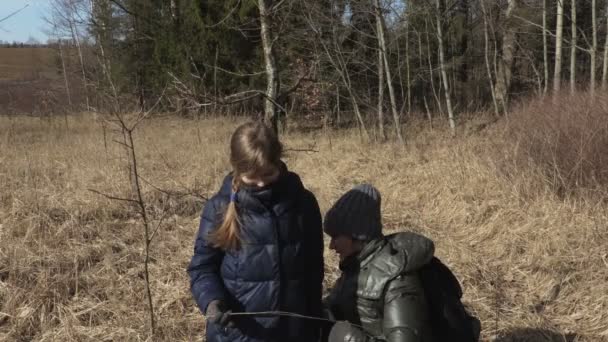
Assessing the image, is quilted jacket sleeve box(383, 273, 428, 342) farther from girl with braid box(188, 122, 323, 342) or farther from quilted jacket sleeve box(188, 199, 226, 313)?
quilted jacket sleeve box(188, 199, 226, 313)

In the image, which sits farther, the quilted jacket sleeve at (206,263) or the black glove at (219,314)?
the quilted jacket sleeve at (206,263)

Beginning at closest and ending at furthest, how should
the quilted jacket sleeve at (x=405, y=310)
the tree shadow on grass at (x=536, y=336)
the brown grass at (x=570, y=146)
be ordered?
the quilted jacket sleeve at (x=405, y=310) < the tree shadow on grass at (x=536, y=336) < the brown grass at (x=570, y=146)

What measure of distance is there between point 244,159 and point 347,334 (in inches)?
25.7

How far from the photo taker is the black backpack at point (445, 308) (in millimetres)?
1438

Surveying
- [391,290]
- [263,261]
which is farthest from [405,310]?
[263,261]

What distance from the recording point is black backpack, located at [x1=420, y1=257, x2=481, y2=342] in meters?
1.44

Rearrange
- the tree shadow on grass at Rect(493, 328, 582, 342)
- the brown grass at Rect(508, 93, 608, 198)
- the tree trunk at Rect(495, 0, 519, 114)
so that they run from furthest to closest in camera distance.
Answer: the tree trunk at Rect(495, 0, 519, 114) → the brown grass at Rect(508, 93, 608, 198) → the tree shadow on grass at Rect(493, 328, 582, 342)

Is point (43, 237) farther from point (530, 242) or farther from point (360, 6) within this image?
point (360, 6)

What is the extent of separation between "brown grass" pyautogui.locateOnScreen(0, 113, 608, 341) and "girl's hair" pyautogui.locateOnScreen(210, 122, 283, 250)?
1.54m

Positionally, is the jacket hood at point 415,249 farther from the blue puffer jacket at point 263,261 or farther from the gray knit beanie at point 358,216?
the blue puffer jacket at point 263,261

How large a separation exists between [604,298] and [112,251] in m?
3.63

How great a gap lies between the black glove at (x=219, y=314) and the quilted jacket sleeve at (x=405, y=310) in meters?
0.52

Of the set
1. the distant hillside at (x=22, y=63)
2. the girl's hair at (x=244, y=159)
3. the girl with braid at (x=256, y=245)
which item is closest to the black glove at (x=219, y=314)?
the girl with braid at (x=256, y=245)

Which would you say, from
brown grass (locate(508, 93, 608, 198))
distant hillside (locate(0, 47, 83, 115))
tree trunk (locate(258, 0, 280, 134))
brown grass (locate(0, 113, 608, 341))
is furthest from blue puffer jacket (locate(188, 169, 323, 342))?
distant hillside (locate(0, 47, 83, 115))
